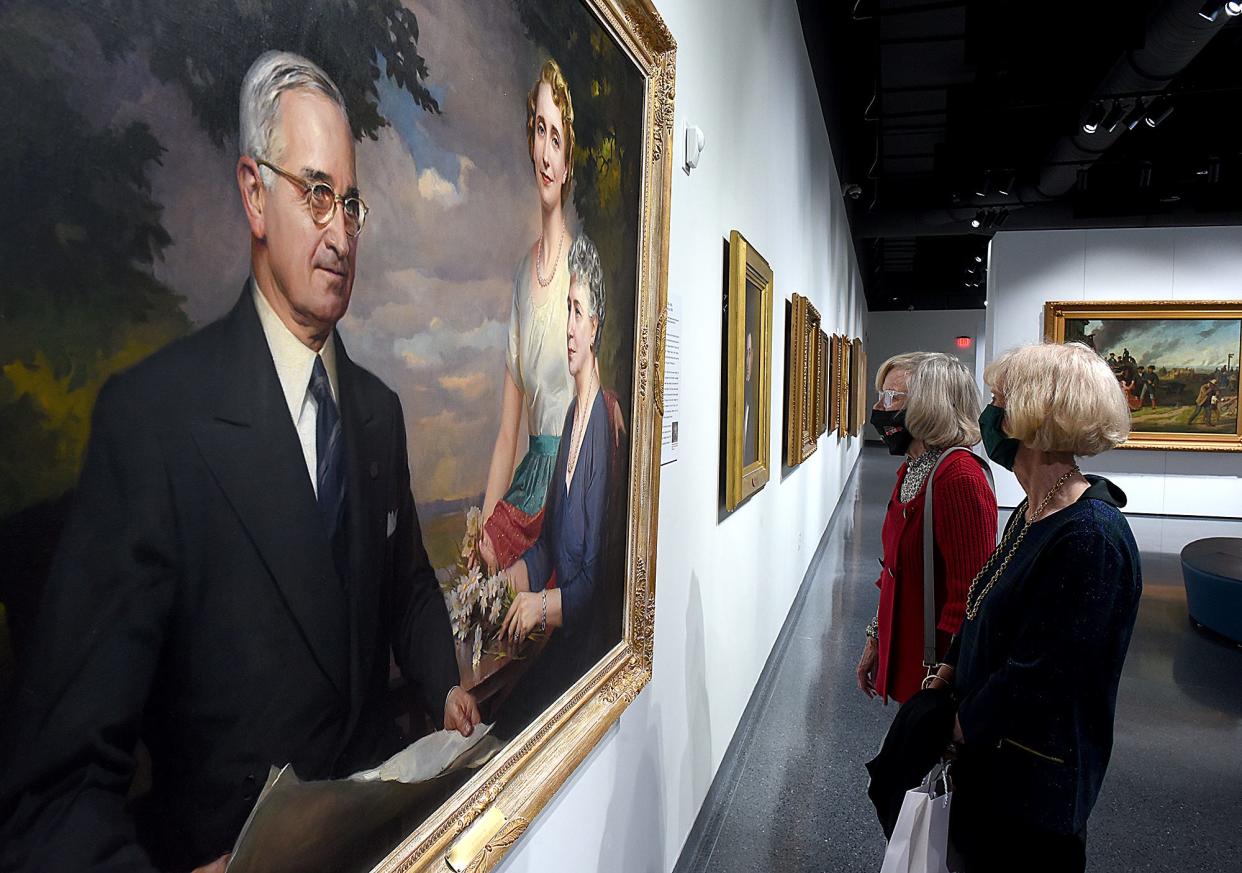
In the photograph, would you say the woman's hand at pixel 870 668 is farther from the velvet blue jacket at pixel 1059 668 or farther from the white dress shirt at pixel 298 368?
the white dress shirt at pixel 298 368

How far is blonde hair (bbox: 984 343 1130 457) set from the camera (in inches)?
81.3

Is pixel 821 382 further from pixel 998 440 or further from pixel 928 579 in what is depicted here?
pixel 998 440

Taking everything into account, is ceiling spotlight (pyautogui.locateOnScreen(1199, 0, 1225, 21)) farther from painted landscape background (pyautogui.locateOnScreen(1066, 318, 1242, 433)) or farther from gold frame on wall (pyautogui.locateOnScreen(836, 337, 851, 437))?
painted landscape background (pyautogui.locateOnScreen(1066, 318, 1242, 433))

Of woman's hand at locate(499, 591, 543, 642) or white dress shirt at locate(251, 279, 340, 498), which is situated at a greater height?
white dress shirt at locate(251, 279, 340, 498)

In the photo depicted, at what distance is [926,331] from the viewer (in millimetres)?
29453

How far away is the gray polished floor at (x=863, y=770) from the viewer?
3.44 metres

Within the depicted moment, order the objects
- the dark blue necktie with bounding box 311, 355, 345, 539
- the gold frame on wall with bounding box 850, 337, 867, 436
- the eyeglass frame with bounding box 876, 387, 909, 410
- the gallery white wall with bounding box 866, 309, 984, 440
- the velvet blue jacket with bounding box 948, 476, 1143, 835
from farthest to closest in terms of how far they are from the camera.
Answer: the gallery white wall with bounding box 866, 309, 984, 440 → the gold frame on wall with bounding box 850, 337, 867, 436 → the eyeglass frame with bounding box 876, 387, 909, 410 → the velvet blue jacket with bounding box 948, 476, 1143, 835 → the dark blue necktie with bounding box 311, 355, 345, 539

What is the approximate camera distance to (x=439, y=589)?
3.88 feet

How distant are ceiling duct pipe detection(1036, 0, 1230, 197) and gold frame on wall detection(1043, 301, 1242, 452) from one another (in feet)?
7.96

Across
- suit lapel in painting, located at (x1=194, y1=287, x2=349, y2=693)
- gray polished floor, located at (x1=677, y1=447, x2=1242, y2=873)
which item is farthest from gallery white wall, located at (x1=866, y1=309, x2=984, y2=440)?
suit lapel in painting, located at (x1=194, y1=287, x2=349, y2=693)

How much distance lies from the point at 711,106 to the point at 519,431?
208 centimetres

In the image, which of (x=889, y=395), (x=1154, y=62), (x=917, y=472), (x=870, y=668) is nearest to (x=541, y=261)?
(x=917, y=472)

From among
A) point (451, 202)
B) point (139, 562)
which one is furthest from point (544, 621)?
point (139, 562)

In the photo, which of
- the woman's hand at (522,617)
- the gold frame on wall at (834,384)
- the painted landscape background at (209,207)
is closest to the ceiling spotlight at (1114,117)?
the gold frame on wall at (834,384)
